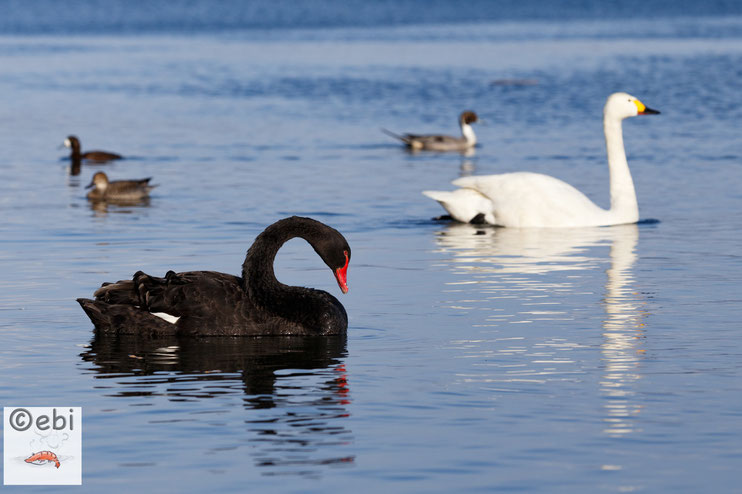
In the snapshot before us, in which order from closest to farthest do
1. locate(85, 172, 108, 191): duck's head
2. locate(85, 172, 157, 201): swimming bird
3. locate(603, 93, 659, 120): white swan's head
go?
locate(603, 93, 659, 120): white swan's head → locate(85, 172, 157, 201): swimming bird → locate(85, 172, 108, 191): duck's head

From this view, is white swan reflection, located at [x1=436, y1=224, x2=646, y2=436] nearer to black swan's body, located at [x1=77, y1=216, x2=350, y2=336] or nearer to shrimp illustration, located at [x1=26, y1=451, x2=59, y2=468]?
black swan's body, located at [x1=77, y1=216, x2=350, y2=336]

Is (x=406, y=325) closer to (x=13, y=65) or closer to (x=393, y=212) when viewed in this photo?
(x=393, y=212)

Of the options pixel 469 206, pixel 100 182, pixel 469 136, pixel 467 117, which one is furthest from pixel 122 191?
pixel 467 117

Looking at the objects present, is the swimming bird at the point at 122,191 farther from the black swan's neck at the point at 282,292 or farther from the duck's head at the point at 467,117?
the duck's head at the point at 467,117

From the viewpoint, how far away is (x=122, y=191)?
72.0ft

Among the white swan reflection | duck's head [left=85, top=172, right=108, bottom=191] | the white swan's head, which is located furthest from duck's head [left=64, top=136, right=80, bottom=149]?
the white swan's head

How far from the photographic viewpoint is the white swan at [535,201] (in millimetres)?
18266

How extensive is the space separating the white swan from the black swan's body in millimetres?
6768

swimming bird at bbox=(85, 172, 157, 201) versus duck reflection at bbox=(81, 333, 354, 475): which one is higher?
swimming bird at bbox=(85, 172, 157, 201)

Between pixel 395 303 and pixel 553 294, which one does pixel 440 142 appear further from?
pixel 395 303

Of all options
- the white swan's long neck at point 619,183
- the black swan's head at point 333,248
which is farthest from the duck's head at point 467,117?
the black swan's head at point 333,248

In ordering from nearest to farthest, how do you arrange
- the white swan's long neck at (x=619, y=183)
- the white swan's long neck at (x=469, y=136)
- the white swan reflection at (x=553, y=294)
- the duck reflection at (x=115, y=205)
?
the white swan reflection at (x=553, y=294) → the white swan's long neck at (x=619, y=183) → the duck reflection at (x=115, y=205) → the white swan's long neck at (x=469, y=136)

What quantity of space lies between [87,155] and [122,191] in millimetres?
6044

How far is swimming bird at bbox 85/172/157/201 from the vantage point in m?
21.9
